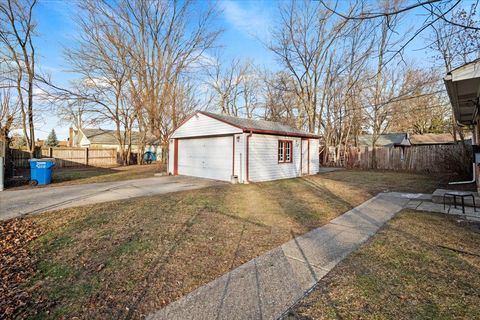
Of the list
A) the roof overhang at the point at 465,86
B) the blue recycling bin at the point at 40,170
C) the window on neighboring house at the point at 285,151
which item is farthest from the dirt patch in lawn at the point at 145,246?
the window on neighboring house at the point at 285,151

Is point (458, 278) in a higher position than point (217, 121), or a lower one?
lower

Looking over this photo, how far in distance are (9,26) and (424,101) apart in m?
33.4

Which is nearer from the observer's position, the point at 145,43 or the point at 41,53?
the point at 41,53

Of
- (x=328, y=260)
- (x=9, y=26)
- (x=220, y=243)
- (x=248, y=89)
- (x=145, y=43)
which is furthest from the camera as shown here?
(x=248, y=89)

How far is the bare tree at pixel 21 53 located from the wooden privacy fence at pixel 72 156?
2053 mm

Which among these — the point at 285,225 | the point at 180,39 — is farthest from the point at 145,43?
the point at 285,225

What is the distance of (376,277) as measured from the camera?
109 inches

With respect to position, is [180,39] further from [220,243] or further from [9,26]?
[220,243]

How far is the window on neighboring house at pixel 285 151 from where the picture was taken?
12688 mm

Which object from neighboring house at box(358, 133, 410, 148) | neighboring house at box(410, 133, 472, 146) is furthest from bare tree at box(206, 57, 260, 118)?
neighboring house at box(410, 133, 472, 146)

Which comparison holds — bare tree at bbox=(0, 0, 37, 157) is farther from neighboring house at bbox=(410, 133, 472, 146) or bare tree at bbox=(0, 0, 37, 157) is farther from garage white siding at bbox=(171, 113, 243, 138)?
neighboring house at bbox=(410, 133, 472, 146)

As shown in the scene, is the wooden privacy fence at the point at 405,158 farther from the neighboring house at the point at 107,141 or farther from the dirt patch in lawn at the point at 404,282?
the neighboring house at the point at 107,141

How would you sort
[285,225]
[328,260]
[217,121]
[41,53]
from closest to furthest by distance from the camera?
1. [328,260]
2. [285,225]
3. [217,121]
4. [41,53]

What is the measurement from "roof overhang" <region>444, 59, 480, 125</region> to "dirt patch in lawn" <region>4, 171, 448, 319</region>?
141 inches
